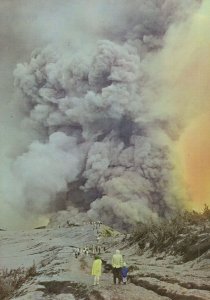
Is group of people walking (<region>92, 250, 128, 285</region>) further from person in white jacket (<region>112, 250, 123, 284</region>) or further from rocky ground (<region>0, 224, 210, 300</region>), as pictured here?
rocky ground (<region>0, 224, 210, 300</region>)

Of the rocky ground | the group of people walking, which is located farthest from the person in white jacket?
the rocky ground

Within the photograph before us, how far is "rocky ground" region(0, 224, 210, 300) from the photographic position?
332 inches

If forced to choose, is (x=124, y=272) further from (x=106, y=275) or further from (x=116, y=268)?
(x=106, y=275)

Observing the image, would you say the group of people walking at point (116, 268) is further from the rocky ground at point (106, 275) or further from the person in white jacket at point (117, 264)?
the rocky ground at point (106, 275)

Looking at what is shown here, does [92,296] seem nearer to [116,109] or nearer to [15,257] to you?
[15,257]

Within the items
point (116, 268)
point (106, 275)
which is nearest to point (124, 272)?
point (116, 268)

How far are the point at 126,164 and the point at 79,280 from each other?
16.5m

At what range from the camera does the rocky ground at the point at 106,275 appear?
332 inches

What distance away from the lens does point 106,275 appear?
450 inches

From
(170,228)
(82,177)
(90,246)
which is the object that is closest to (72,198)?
(82,177)

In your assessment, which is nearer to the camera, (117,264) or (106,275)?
(117,264)

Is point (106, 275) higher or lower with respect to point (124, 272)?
higher

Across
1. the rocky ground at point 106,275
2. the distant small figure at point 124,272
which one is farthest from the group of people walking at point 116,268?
the rocky ground at point 106,275

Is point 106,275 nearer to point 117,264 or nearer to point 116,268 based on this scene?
point 116,268
